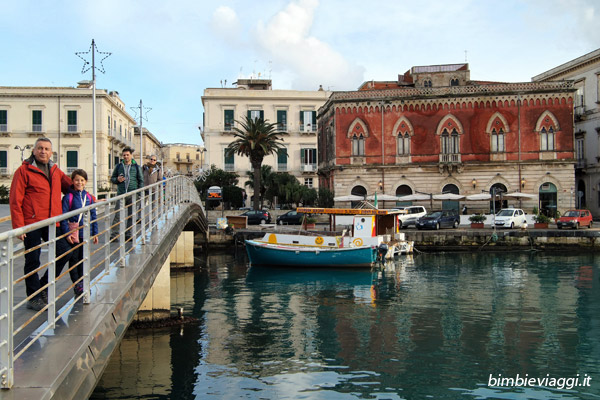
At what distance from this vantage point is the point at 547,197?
1781 inches

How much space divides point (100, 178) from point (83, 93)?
25.8 feet

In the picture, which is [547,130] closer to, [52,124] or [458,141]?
[458,141]

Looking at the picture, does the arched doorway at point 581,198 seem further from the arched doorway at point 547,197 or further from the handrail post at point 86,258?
the handrail post at point 86,258

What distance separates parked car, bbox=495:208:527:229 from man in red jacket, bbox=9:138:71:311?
3505 cm

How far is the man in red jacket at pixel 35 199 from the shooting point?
6375 mm

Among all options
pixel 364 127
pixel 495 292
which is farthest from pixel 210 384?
pixel 364 127

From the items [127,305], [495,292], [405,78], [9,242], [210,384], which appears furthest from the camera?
[405,78]

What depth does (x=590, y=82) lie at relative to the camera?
49.2 m

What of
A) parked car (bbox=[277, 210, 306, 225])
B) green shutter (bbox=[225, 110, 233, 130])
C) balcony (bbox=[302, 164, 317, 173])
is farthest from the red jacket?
balcony (bbox=[302, 164, 317, 173])

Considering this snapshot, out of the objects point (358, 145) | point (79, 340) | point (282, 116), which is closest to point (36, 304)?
point (79, 340)

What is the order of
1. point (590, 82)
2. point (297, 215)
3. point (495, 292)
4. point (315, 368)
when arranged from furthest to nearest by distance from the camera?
point (590, 82), point (297, 215), point (495, 292), point (315, 368)

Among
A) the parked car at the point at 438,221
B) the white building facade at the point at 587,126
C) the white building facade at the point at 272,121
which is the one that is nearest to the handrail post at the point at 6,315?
the parked car at the point at 438,221

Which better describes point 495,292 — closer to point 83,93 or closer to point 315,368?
point 315,368

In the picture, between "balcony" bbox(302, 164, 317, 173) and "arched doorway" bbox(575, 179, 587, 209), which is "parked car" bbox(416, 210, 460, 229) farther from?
"balcony" bbox(302, 164, 317, 173)
